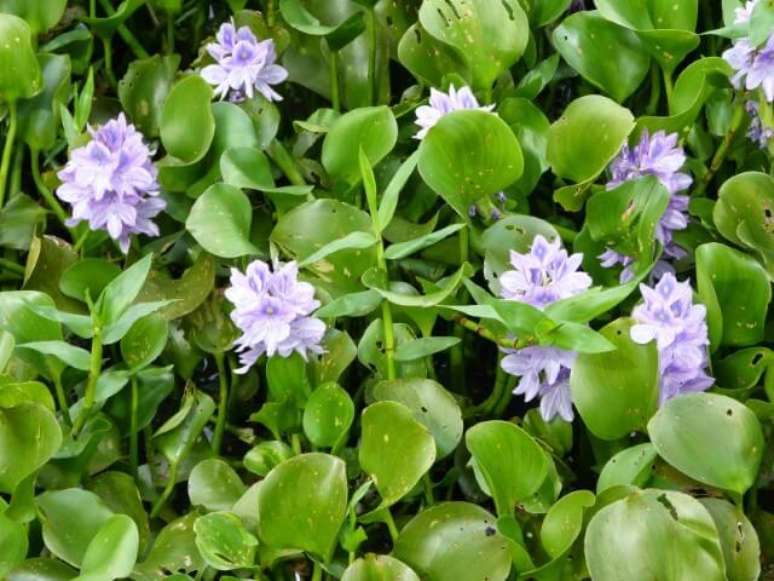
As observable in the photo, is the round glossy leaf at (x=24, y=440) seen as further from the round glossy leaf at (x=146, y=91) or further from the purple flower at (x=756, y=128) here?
the purple flower at (x=756, y=128)

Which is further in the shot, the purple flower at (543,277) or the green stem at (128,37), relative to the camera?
the green stem at (128,37)

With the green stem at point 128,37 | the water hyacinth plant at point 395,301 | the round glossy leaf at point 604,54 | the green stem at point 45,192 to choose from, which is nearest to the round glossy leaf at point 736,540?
the water hyacinth plant at point 395,301

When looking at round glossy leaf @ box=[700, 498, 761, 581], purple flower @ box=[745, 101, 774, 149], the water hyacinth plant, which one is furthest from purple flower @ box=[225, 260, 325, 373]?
purple flower @ box=[745, 101, 774, 149]

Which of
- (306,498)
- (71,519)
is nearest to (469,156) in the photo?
(306,498)

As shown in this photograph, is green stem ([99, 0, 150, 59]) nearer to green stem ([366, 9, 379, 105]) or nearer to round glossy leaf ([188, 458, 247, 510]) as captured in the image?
green stem ([366, 9, 379, 105])

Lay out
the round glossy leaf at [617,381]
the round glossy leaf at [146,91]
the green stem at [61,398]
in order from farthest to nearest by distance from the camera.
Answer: the round glossy leaf at [146,91] → the green stem at [61,398] → the round glossy leaf at [617,381]

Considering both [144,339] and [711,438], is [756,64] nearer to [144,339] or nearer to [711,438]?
[711,438]
